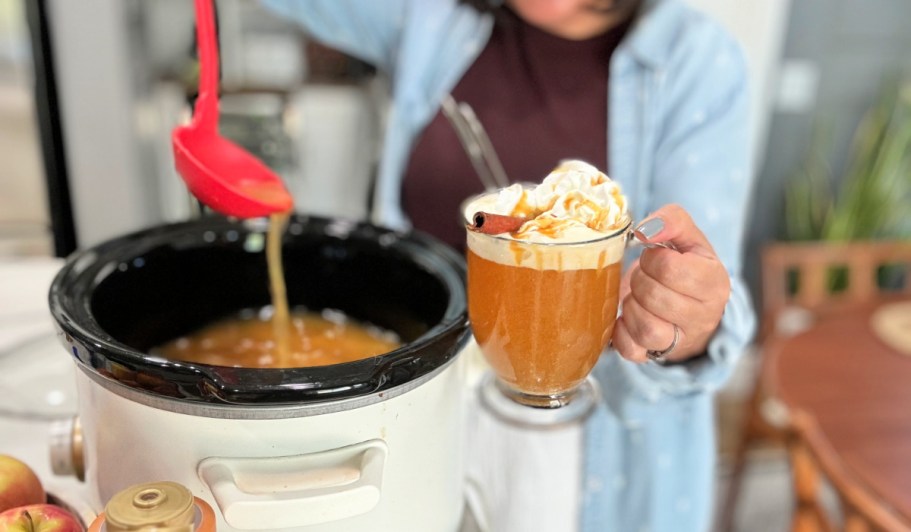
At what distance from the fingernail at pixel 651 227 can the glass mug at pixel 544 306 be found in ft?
0.04


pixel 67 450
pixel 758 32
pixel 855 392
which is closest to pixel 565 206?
→ pixel 67 450

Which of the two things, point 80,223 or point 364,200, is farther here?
point 364,200

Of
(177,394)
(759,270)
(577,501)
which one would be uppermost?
(177,394)

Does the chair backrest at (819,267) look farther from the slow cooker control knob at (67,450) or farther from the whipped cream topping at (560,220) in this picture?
the slow cooker control knob at (67,450)

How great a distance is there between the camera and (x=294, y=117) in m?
2.10

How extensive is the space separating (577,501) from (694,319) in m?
0.68

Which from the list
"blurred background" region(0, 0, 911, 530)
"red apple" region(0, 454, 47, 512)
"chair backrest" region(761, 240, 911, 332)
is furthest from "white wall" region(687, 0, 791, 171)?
"red apple" region(0, 454, 47, 512)

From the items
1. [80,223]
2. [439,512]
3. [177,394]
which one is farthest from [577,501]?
[80,223]

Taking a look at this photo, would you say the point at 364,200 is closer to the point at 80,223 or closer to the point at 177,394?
the point at 80,223

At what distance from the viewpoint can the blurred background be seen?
5.23 feet

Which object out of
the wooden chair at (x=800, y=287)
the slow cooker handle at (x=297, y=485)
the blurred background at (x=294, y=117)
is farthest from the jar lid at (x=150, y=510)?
the wooden chair at (x=800, y=287)

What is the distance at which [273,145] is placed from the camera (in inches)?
82.0

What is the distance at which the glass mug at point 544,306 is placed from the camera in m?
0.54

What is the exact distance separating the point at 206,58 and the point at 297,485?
1.35 ft
